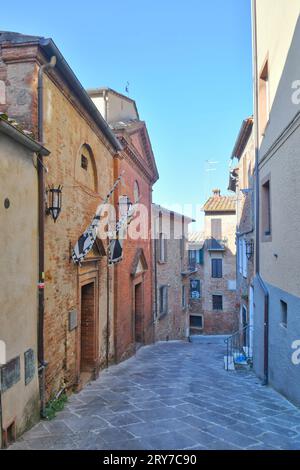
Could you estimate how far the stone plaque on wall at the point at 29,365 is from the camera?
5309 mm

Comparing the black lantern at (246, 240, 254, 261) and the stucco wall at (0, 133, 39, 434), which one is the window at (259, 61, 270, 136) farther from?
the stucco wall at (0, 133, 39, 434)

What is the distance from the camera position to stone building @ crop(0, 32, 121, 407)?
595 cm

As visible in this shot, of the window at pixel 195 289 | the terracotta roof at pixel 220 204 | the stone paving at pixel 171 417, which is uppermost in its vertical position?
the terracotta roof at pixel 220 204

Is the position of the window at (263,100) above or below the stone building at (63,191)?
above

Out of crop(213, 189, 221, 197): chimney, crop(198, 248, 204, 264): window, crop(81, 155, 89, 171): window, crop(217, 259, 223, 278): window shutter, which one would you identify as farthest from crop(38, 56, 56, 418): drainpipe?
crop(213, 189, 221, 197): chimney

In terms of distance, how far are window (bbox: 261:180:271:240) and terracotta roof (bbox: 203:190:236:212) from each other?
1835cm

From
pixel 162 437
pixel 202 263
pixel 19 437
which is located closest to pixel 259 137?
pixel 162 437

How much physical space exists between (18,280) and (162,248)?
14.8 metres

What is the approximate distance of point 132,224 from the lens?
583 inches

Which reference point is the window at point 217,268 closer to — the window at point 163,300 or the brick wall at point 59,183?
the window at point 163,300

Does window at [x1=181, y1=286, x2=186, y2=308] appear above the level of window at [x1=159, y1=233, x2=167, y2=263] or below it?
below

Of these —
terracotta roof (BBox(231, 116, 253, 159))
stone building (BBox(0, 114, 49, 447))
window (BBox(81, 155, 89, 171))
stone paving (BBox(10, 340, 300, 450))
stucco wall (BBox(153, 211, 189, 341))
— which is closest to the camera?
stone building (BBox(0, 114, 49, 447))

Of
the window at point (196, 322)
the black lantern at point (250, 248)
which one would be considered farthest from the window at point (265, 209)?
the window at point (196, 322)

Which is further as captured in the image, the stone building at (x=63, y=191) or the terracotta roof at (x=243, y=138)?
the terracotta roof at (x=243, y=138)
